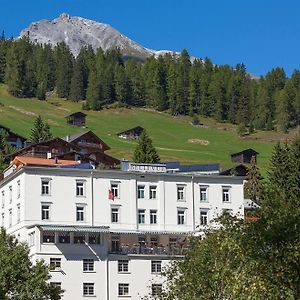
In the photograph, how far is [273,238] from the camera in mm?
44562

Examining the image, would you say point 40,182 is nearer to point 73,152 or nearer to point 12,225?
point 12,225

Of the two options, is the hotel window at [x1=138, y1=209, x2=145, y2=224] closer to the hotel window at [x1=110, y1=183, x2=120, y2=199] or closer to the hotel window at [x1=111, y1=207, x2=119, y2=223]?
the hotel window at [x1=111, y1=207, x2=119, y2=223]

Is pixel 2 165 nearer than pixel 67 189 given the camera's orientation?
No

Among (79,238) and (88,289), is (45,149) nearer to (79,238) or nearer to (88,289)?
(79,238)

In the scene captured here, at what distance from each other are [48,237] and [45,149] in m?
75.6

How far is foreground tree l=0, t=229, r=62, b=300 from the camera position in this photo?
250 feet

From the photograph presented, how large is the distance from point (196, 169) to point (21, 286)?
47568 mm

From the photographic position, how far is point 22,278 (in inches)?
3044

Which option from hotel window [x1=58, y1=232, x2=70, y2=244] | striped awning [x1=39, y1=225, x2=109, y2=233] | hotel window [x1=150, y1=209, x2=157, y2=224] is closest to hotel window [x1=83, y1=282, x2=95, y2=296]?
hotel window [x1=58, y1=232, x2=70, y2=244]

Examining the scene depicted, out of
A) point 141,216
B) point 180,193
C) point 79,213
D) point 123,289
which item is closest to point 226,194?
point 180,193

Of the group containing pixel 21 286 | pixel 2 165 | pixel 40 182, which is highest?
pixel 2 165

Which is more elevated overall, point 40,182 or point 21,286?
point 40,182

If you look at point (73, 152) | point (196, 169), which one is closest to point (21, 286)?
point (196, 169)

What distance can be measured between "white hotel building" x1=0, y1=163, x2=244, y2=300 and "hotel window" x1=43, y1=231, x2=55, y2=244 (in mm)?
90
